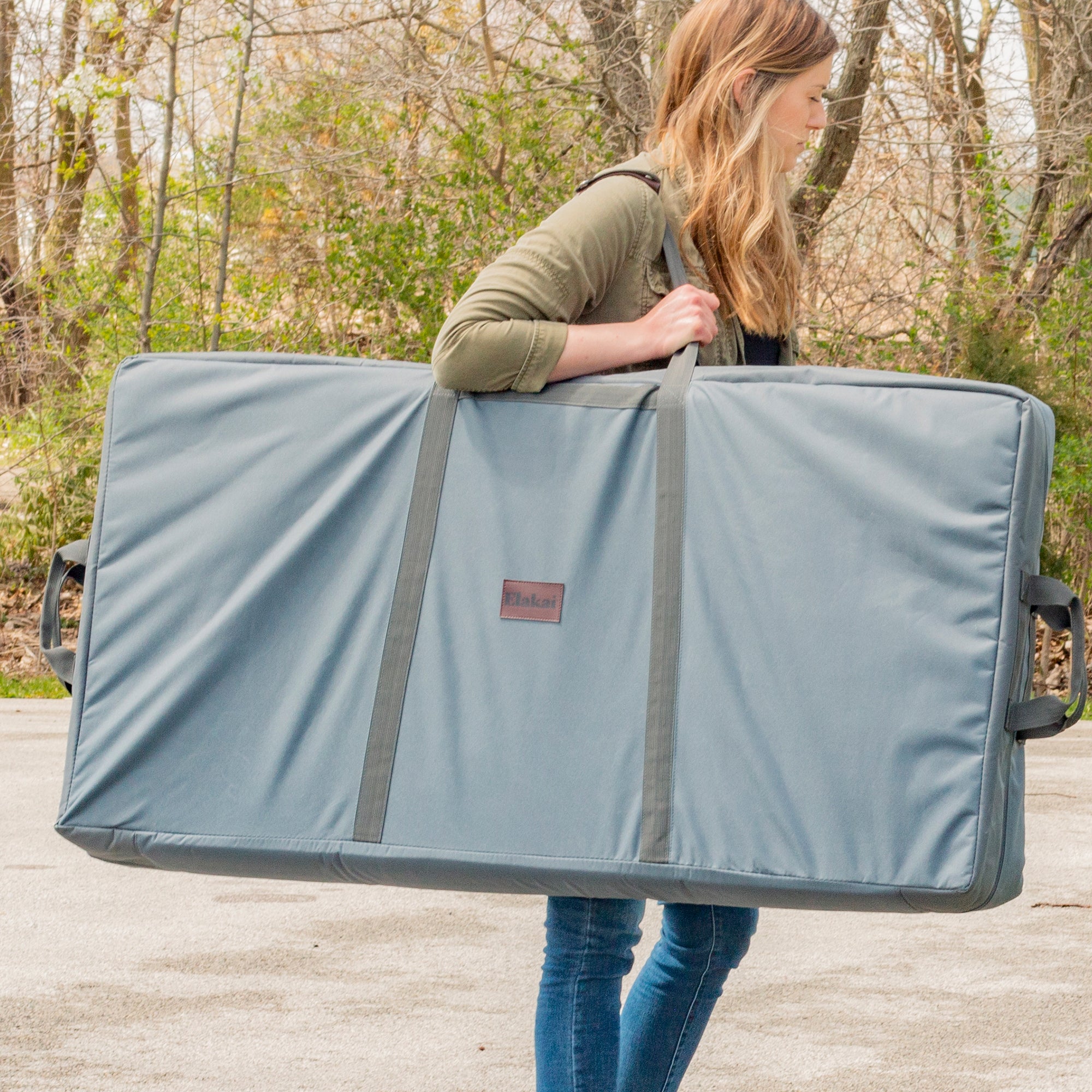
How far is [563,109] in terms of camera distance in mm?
10805

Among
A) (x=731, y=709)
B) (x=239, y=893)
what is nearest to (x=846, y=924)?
(x=239, y=893)

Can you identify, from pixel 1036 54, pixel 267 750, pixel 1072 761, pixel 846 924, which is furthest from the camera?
pixel 1036 54

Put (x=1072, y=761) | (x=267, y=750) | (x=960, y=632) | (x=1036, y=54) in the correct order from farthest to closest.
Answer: (x=1036, y=54)
(x=1072, y=761)
(x=267, y=750)
(x=960, y=632)

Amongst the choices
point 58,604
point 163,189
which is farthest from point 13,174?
point 58,604

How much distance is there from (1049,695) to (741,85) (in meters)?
0.91

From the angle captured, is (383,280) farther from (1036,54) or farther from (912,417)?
(912,417)

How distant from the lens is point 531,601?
6.13 ft

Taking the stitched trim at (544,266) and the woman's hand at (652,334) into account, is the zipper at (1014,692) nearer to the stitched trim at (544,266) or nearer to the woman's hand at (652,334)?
the woman's hand at (652,334)

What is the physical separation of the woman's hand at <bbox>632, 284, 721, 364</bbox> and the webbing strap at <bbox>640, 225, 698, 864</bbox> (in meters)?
0.04

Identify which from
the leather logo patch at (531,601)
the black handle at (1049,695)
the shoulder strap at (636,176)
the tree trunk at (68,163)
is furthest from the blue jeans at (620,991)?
the tree trunk at (68,163)

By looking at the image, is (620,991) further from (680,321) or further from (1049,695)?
(680,321)

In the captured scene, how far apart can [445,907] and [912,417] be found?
2429mm

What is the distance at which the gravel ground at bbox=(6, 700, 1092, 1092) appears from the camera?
269cm

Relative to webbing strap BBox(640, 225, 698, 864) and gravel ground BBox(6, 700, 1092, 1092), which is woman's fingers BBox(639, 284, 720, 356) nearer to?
webbing strap BBox(640, 225, 698, 864)
